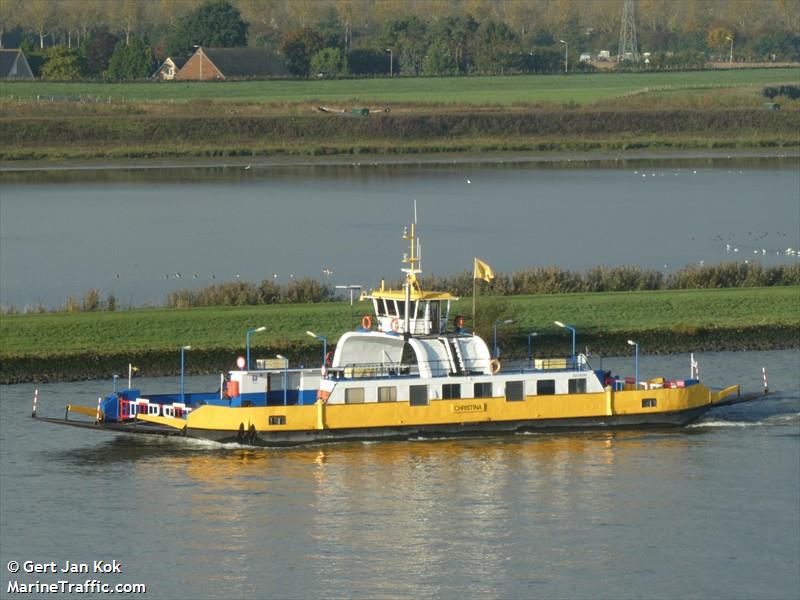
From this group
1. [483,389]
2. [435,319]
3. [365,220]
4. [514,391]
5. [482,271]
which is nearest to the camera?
[483,389]

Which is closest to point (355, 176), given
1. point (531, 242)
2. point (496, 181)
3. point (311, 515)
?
point (496, 181)

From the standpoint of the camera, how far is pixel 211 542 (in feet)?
153

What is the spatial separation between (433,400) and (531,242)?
44.1 meters

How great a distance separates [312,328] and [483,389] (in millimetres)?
13546

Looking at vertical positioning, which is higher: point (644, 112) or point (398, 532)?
point (644, 112)

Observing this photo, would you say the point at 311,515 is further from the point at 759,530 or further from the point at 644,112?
the point at 644,112

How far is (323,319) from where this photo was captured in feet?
235

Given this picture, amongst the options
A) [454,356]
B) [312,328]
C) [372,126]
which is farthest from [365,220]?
[454,356]

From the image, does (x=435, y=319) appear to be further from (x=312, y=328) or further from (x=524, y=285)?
(x=524, y=285)

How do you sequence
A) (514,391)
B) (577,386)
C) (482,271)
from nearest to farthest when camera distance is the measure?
(514,391), (577,386), (482,271)

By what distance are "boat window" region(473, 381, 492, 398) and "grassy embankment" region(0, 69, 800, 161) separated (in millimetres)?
→ 92694

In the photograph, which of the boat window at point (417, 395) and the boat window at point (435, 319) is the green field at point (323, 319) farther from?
the boat window at point (417, 395)

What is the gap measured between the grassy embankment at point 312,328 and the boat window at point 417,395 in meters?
10.2

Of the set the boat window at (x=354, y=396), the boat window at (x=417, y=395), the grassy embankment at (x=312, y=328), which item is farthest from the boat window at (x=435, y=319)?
the grassy embankment at (x=312, y=328)
